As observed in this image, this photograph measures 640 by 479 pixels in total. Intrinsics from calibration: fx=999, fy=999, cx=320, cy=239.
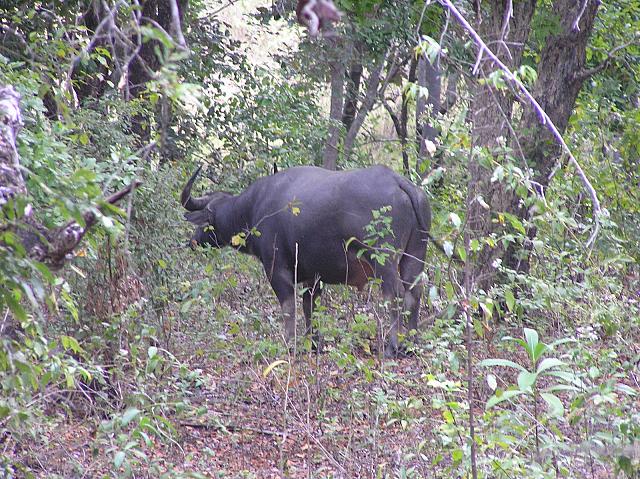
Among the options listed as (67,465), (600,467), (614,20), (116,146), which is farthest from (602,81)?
(67,465)

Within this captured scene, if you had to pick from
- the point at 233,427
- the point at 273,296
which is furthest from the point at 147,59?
the point at 233,427

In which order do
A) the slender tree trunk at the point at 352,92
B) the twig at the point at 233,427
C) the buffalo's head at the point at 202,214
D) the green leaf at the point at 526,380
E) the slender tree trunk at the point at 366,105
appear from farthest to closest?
the slender tree trunk at the point at 352,92, the slender tree trunk at the point at 366,105, the buffalo's head at the point at 202,214, the twig at the point at 233,427, the green leaf at the point at 526,380

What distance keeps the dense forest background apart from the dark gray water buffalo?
1.22 ft

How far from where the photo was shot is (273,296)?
9.91 metres

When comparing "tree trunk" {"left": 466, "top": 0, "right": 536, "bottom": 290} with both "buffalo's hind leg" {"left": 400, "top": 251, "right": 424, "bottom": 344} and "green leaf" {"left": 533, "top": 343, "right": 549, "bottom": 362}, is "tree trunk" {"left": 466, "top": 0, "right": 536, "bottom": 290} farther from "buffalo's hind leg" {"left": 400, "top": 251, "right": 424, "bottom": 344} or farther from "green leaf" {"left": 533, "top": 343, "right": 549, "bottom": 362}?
"green leaf" {"left": 533, "top": 343, "right": 549, "bottom": 362}

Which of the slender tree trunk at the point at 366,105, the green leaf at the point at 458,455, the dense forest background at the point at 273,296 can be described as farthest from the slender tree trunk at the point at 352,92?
the green leaf at the point at 458,455

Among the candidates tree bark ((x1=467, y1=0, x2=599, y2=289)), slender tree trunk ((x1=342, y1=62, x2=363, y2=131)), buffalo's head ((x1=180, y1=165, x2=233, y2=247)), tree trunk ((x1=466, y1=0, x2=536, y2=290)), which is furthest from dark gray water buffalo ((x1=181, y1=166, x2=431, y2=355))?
slender tree trunk ((x1=342, y1=62, x2=363, y2=131))

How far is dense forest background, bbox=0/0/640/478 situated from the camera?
164 inches

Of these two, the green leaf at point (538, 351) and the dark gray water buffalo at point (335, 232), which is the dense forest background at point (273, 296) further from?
the dark gray water buffalo at point (335, 232)

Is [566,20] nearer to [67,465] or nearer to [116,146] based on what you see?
[116,146]

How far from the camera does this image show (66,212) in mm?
3100

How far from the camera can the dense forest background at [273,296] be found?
4.17 m

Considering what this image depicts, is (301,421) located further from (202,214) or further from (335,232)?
(202,214)

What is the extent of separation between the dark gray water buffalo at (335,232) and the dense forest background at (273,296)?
37 centimetres
